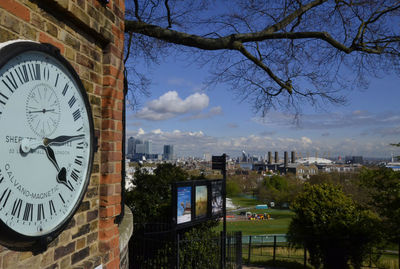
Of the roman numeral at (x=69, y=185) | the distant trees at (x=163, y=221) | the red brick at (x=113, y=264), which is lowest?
the distant trees at (x=163, y=221)

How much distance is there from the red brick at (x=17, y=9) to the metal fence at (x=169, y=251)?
21.5 ft

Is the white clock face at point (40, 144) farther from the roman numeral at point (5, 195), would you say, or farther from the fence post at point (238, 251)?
the fence post at point (238, 251)

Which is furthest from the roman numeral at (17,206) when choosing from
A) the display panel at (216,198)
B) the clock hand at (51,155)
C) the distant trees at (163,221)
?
the display panel at (216,198)

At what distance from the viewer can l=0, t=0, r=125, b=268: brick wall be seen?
5.99ft

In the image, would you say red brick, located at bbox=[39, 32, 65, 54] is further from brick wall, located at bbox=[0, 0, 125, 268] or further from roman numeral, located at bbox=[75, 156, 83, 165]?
roman numeral, located at bbox=[75, 156, 83, 165]

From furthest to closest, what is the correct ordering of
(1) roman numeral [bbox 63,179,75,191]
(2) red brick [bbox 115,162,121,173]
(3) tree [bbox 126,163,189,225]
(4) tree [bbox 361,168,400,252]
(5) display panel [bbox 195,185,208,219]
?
(3) tree [bbox 126,163,189,225] < (4) tree [bbox 361,168,400,252] < (5) display panel [bbox 195,185,208,219] < (2) red brick [bbox 115,162,121,173] < (1) roman numeral [bbox 63,179,75,191]

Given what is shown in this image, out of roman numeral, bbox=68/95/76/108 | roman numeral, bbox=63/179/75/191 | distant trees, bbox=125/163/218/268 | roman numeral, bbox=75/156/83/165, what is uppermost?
roman numeral, bbox=68/95/76/108

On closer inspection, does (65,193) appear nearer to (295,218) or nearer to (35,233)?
(35,233)

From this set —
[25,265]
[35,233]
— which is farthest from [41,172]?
[25,265]

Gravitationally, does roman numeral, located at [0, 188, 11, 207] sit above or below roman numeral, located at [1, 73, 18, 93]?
below

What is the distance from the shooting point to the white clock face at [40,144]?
61.0 inches

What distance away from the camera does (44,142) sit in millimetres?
1810

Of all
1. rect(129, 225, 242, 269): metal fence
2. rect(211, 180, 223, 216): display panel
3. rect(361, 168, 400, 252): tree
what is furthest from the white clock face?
rect(361, 168, 400, 252): tree

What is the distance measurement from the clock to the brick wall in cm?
13
